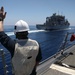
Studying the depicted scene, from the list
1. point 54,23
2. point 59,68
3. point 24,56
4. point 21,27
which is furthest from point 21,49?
point 54,23

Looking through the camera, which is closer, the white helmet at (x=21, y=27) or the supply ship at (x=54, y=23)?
the white helmet at (x=21, y=27)

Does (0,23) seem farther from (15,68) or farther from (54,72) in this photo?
(54,72)

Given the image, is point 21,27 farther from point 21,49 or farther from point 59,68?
point 59,68

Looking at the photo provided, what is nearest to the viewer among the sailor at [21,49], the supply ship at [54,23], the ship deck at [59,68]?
the sailor at [21,49]

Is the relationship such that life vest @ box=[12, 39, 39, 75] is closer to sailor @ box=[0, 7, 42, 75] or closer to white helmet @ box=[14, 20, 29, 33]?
sailor @ box=[0, 7, 42, 75]

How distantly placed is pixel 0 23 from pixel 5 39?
0.79 ft

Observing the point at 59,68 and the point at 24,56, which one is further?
the point at 59,68

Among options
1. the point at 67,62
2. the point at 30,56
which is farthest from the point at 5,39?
the point at 67,62

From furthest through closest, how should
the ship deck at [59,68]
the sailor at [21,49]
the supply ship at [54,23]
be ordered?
the supply ship at [54,23] < the ship deck at [59,68] < the sailor at [21,49]

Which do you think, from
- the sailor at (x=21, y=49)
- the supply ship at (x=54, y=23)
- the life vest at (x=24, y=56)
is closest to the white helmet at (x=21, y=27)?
the sailor at (x=21, y=49)

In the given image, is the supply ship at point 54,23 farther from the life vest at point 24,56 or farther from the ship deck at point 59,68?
the life vest at point 24,56

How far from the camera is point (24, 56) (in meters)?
2.75

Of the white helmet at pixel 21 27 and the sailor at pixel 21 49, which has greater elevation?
the white helmet at pixel 21 27

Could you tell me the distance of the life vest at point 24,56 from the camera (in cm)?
274
